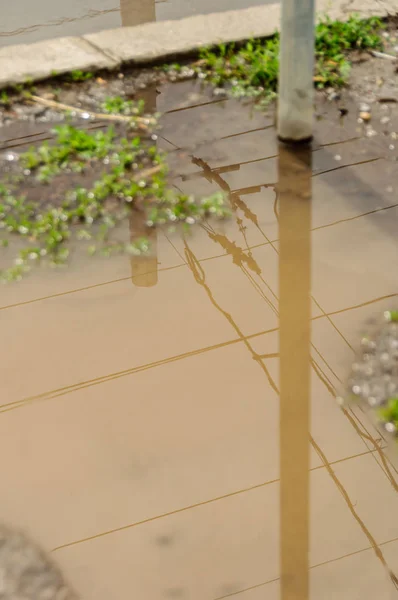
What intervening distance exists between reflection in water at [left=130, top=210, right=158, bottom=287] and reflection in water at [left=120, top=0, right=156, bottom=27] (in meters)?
1.89

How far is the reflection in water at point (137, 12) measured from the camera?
426cm

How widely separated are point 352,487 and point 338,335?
54 centimetres

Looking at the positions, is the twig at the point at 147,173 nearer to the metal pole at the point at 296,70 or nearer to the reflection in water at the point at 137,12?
the metal pole at the point at 296,70

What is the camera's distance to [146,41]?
150 inches

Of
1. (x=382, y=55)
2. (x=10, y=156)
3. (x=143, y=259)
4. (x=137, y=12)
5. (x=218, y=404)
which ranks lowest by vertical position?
(x=218, y=404)

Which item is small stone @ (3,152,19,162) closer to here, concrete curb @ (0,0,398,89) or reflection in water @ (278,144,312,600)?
concrete curb @ (0,0,398,89)

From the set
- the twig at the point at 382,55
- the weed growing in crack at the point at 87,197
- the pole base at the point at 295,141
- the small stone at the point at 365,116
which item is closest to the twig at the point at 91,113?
the weed growing in crack at the point at 87,197

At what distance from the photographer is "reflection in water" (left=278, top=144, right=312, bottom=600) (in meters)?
1.81

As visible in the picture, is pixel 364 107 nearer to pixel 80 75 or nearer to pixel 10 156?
pixel 80 75

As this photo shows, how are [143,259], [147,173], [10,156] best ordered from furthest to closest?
1. [10,156]
2. [147,173]
3. [143,259]

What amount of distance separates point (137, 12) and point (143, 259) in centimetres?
226

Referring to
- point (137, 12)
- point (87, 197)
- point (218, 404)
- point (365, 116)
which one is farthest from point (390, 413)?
point (137, 12)

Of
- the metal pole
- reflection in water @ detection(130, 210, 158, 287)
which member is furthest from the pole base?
reflection in water @ detection(130, 210, 158, 287)

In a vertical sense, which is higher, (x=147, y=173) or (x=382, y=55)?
(x=382, y=55)
